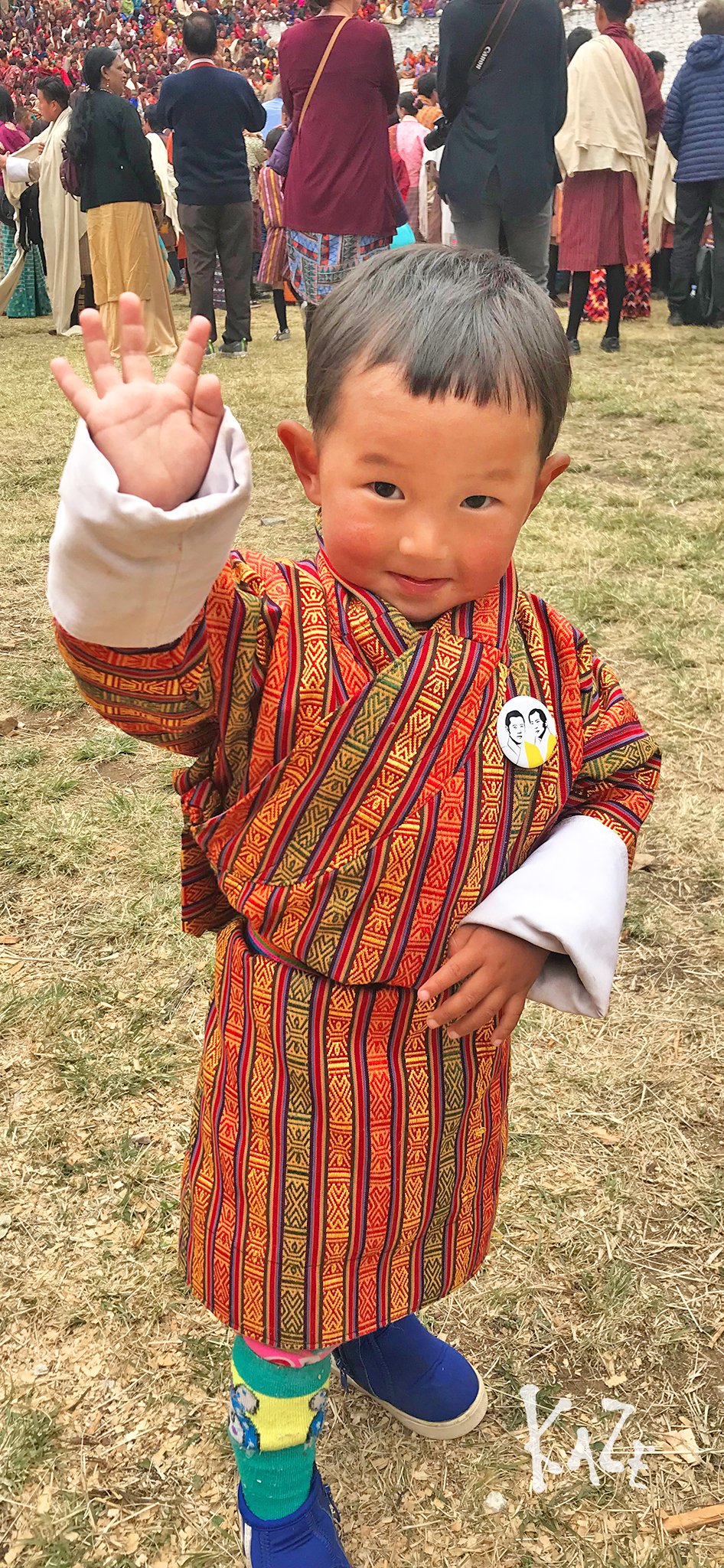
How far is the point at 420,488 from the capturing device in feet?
3.08

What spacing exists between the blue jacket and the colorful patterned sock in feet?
26.2

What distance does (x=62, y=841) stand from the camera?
243 cm

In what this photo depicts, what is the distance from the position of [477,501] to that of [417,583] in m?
0.08

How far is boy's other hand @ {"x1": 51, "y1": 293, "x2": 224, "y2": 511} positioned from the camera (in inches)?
30.5

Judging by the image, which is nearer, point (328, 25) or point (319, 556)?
point (319, 556)

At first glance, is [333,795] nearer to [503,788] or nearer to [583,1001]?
[503,788]

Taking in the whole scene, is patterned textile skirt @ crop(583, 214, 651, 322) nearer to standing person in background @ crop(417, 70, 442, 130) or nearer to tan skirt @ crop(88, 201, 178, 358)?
standing person in background @ crop(417, 70, 442, 130)

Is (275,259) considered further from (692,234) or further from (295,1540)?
(295,1540)

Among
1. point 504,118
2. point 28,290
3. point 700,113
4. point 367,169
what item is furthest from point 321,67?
point 28,290

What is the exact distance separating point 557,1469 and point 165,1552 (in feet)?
1.44

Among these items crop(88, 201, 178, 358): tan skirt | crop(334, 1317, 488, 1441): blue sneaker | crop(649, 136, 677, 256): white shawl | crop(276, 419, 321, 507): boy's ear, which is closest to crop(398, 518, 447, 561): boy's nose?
crop(276, 419, 321, 507): boy's ear

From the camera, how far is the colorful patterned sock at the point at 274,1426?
1.10 meters

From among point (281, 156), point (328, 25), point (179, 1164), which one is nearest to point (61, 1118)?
point (179, 1164)

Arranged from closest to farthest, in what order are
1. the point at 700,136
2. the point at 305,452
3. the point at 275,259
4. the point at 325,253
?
the point at 305,452 < the point at 325,253 < the point at 275,259 < the point at 700,136
